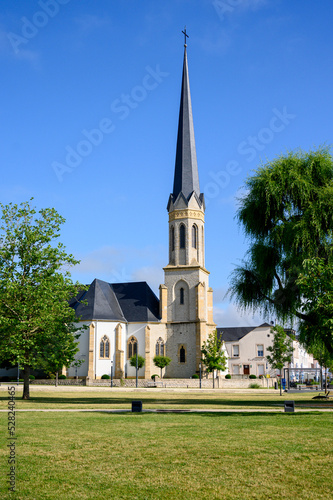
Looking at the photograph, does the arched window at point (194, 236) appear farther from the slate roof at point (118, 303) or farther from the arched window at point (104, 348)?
the arched window at point (104, 348)

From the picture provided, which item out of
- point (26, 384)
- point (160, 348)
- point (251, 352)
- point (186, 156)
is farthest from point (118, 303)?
point (26, 384)

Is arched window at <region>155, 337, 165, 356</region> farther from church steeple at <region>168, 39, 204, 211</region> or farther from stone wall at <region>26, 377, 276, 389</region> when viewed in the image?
church steeple at <region>168, 39, 204, 211</region>

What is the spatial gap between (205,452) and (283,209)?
662 inches

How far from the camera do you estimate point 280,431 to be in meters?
12.9

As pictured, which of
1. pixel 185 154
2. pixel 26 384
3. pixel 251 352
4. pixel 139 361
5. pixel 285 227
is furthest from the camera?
pixel 251 352

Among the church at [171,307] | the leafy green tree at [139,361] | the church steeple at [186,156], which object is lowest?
the leafy green tree at [139,361]

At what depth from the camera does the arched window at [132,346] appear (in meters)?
68.9

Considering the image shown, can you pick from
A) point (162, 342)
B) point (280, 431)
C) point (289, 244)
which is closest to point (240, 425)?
point (280, 431)

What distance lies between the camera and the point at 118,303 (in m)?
73.2

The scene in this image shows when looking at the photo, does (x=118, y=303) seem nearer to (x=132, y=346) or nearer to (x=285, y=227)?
(x=132, y=346)

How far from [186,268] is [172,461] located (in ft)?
201

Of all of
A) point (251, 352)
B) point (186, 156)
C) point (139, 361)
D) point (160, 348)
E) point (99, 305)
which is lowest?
point (139, 361)

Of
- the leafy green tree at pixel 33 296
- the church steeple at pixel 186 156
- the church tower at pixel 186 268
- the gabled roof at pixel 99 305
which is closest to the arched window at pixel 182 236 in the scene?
the church tower at pixel 186 268

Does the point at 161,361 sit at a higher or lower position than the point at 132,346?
lower
